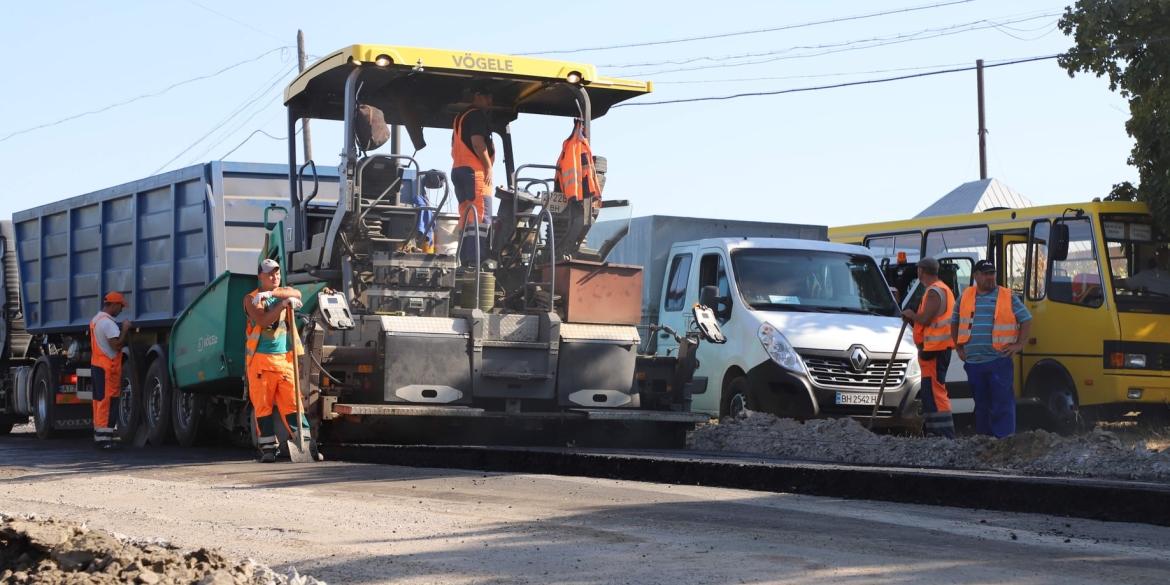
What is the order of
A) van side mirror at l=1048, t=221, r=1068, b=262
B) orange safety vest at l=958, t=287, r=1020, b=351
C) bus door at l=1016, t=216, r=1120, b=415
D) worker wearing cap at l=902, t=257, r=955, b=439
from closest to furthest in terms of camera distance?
orange safety vest at l=958, t=287, r=1020, b=351 → worker wearing cap at l=902, t=257, r=955, b=439 → bus door at l=1016, t=216, r=1120, b=415 → van side mirror at l=1048, t=221, r=1068, b=262

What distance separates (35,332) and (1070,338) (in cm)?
1254

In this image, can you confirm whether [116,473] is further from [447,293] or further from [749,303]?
[749,303]

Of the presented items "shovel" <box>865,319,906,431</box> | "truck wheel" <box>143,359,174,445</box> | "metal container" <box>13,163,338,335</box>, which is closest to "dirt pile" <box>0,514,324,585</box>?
"metal container" <box>13,163,338,335</box>

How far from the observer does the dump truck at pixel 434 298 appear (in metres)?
11.1

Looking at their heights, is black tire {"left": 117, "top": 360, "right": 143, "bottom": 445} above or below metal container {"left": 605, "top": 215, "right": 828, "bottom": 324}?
below

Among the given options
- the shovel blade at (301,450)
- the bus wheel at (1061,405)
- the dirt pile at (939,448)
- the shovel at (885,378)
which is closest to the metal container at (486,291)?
the shovel blade at (301,450)

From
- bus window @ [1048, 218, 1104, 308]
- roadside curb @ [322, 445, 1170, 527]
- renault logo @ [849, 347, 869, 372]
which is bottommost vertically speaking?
roadside curb @ [322, 445, 1170, 527]

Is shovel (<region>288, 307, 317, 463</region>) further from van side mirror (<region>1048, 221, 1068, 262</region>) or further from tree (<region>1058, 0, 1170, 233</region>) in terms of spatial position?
tree (<region>1058, 0, 1170, 233</region>)

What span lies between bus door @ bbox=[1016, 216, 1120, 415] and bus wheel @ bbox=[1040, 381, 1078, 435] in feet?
0.04

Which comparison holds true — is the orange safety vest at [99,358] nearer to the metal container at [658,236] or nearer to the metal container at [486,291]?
the metal container at [486,291]

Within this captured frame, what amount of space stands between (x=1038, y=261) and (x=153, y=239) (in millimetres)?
9928

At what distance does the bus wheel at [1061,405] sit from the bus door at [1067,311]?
1 cm

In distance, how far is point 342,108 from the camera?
12.2m

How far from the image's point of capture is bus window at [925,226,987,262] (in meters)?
17.5
